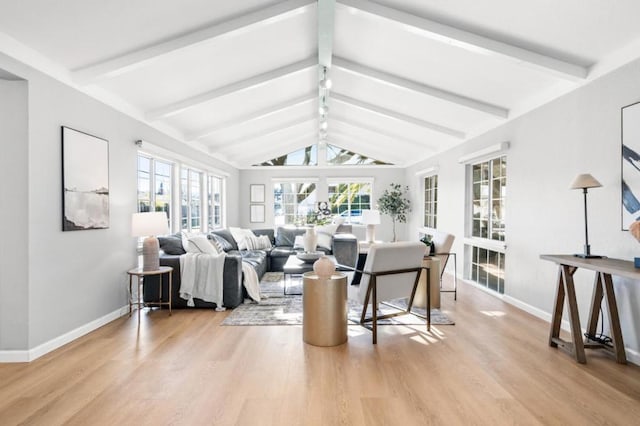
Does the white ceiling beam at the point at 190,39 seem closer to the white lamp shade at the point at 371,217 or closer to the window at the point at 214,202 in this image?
Answer: the white lamp shade at the point at 371,217

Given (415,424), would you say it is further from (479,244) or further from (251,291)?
(479,244)

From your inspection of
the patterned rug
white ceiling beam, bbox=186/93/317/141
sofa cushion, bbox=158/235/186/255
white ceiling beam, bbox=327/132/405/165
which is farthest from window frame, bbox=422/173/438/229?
sofa cushion, bbox=158/235/186/255

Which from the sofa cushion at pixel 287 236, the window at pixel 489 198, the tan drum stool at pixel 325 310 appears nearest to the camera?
the tan drum stool at pixel 325 310

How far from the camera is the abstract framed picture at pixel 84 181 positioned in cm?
319

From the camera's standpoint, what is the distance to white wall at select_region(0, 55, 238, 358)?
2814 mm

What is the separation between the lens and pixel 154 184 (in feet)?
16.5

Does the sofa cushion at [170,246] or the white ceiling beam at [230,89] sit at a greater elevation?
the white ceiling beam at [230,89]

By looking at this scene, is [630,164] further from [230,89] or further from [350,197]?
[350,197]

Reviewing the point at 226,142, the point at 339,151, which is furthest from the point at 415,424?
the point at 339,151

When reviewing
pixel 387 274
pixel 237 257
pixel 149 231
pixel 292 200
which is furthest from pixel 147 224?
pixel 292 200

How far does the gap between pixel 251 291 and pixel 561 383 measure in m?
3.28

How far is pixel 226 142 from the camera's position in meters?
7.15

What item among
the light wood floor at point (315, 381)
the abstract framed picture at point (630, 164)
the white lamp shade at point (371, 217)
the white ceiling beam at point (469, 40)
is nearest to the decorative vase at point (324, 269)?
the light wood floor at point (315, 381)

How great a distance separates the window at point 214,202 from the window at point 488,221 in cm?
513
